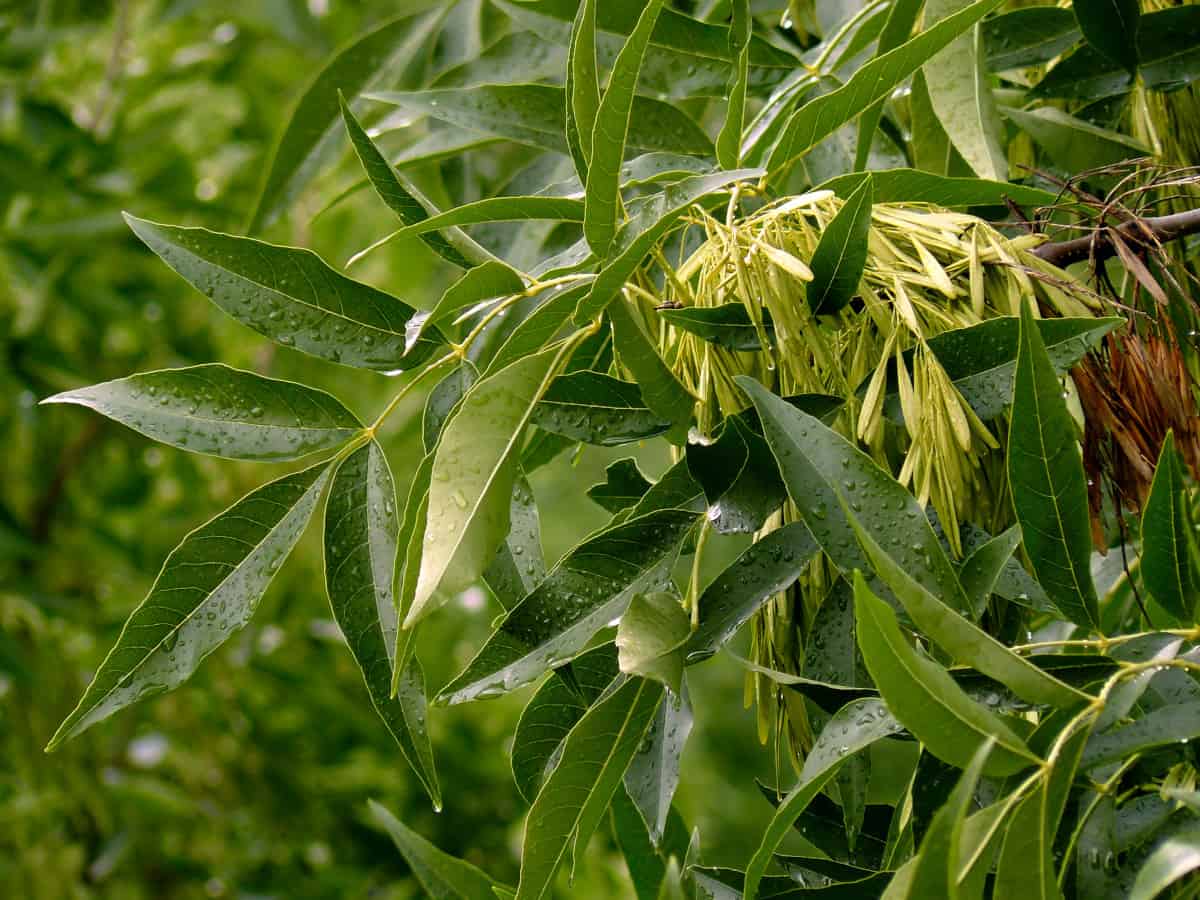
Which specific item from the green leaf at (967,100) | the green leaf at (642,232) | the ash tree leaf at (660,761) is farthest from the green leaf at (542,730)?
the green leaf at (967,100)

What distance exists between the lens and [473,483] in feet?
1.10

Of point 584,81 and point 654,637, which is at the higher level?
point 584,81

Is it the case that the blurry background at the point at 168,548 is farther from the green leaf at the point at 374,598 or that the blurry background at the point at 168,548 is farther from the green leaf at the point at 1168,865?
the green leaf at the point at 1168,865

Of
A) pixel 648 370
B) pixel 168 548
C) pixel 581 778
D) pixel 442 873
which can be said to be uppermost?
pixel 648 370

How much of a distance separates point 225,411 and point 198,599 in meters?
0.06

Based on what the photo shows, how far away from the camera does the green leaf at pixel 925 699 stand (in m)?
0.28

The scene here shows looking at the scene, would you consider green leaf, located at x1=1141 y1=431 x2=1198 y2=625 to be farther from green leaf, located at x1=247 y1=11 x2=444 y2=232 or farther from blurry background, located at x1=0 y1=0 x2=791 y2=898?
blurry background, located at x1=0 y1=0 x2=791 y2=898

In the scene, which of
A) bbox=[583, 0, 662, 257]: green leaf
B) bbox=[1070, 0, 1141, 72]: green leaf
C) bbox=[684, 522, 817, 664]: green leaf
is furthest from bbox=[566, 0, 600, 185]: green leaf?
bbox=[1070, 0, 1141, 72]: green leaf

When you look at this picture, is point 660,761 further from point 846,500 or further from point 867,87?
point 867,87

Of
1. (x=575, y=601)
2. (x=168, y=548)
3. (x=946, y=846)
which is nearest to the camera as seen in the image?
(x=946, y=846)

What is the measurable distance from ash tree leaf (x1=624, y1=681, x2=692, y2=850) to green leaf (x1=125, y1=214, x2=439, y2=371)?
147 millimetres

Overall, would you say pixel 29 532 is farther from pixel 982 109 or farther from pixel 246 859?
pixel 982 109

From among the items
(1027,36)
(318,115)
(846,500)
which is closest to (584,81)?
(846,500)

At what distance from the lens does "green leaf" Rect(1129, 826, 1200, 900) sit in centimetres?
29
